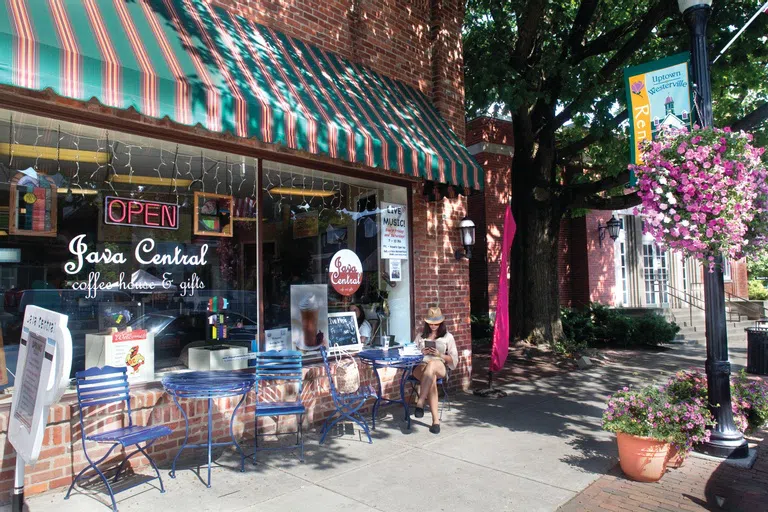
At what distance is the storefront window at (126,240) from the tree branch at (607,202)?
7.50 metres

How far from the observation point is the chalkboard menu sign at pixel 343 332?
6762mm

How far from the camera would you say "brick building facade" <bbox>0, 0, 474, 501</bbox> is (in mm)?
4336

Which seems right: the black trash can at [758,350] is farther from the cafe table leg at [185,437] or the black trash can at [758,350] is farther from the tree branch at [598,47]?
the cafe table leg at [185,437]

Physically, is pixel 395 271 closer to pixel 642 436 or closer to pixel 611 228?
pixel 642 436

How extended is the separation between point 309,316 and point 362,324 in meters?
0.91

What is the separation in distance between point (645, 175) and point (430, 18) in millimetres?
4719

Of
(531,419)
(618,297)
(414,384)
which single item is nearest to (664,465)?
(531,419)

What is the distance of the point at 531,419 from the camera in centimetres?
662

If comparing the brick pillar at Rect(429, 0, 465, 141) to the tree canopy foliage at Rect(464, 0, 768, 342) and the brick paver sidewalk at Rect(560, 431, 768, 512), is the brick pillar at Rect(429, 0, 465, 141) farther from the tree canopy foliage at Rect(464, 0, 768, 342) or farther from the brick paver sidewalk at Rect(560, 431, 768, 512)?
the brick paver sidewalk at Rect(560, 431, 768, 512)

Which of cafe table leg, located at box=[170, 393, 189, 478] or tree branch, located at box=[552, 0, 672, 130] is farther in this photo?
tree branch, located at box=[552, 0, 672, 130]

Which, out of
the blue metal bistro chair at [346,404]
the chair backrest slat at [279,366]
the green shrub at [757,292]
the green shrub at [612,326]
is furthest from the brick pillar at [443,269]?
the green shrub at [757,292]

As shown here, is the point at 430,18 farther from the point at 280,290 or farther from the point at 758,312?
the point at 758,312

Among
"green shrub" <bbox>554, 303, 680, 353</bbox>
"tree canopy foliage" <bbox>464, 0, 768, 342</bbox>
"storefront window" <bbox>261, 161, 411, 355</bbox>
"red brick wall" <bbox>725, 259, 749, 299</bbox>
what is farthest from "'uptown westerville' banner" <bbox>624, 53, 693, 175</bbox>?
"red brick wall" <bbox>725, 259, 749, 299</bbox>

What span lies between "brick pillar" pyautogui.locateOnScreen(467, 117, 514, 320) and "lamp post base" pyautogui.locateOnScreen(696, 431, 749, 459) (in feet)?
30.6
